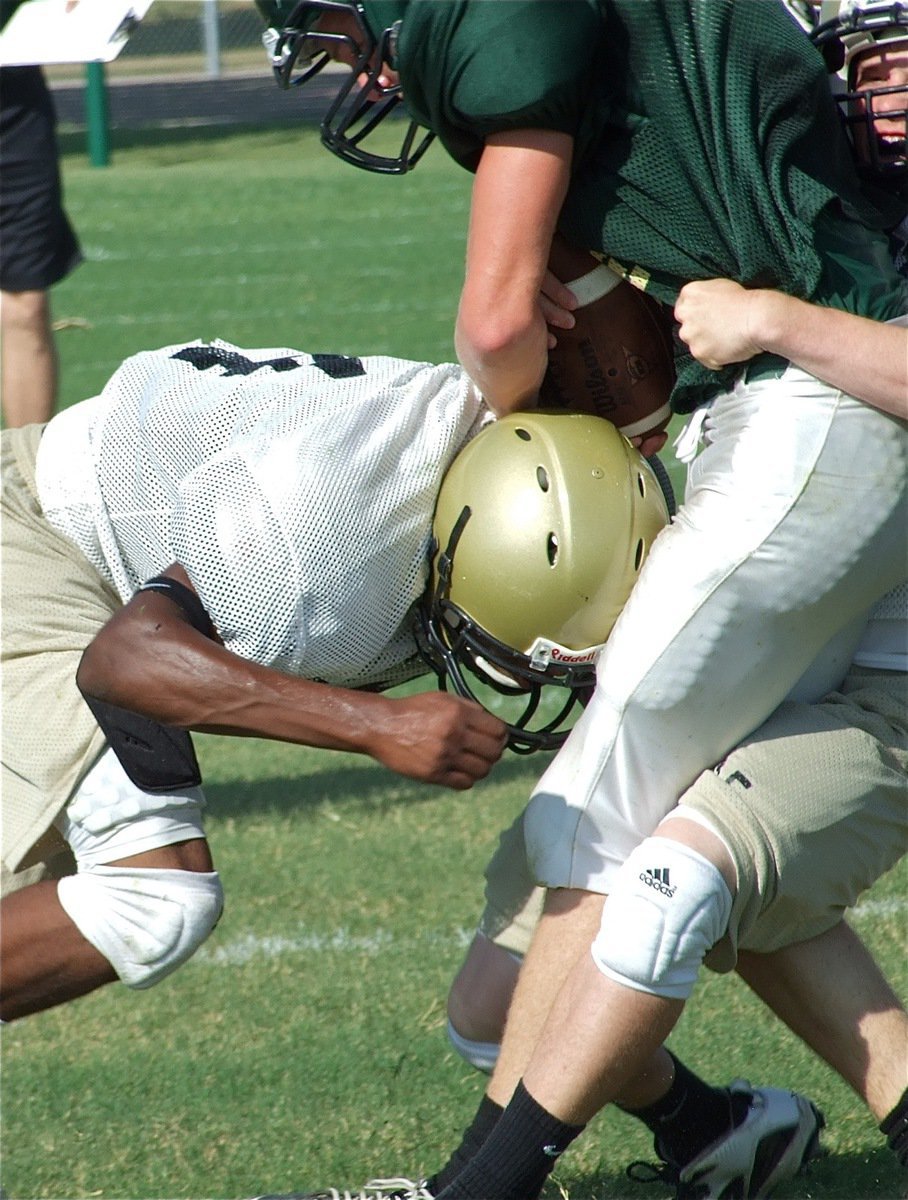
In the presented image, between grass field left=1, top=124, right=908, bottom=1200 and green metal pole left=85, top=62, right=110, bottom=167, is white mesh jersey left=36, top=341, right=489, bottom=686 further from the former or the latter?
green metal pole left=85, top=62, right=110, bottom=167

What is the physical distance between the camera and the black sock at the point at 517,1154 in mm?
2502

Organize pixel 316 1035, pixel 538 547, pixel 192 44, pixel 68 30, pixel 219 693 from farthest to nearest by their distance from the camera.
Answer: pixel 192 44
pixel 68 30
pixel 316 1035
pixel 538 547
pixel 219 693

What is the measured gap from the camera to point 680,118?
244cm

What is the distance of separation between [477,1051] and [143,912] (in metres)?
0.63

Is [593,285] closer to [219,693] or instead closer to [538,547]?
[538,547]

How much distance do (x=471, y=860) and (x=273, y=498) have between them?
71.7 inches

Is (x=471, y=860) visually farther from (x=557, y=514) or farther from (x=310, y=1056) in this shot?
(x=557, y=514)

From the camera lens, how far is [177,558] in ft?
8.88

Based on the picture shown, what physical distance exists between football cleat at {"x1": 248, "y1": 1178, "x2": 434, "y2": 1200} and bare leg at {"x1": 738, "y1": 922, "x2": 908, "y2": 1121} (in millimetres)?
633

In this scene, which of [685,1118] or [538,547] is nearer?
[538,547]

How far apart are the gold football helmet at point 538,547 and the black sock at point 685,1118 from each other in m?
0.66

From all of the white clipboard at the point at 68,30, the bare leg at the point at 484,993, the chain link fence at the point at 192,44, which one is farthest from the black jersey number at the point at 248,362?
the chain link fence at the point at 192,44

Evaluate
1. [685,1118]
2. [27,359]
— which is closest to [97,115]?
[27,359]

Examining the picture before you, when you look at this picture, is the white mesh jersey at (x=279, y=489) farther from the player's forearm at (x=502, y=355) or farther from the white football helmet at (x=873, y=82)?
the white football helmet at (x=873, y=82)
